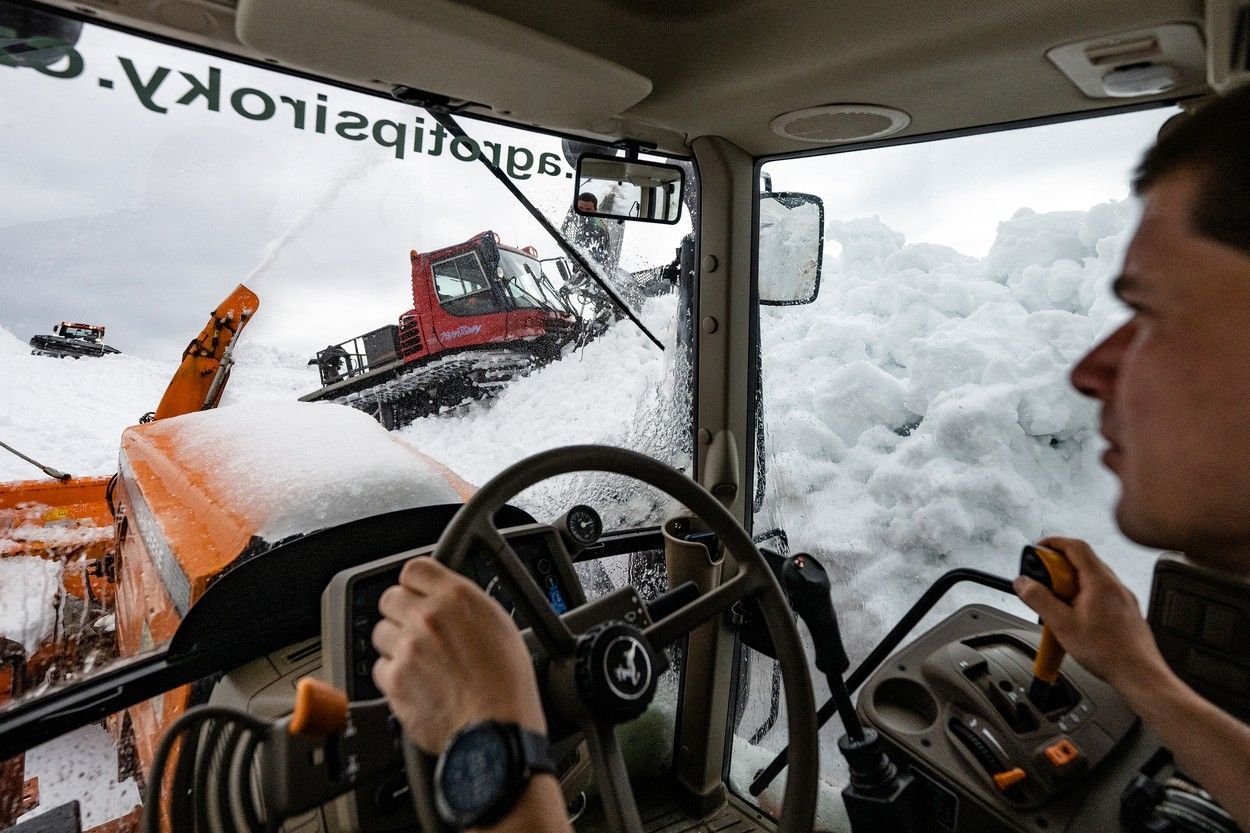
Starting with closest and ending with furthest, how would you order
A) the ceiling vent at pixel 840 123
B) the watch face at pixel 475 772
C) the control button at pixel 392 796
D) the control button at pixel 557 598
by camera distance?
the watch face at pixel 475 772 < the control button at pixel 392 796 < the control button at pixel 557 598 < the ceiling vent at pixel 840 123

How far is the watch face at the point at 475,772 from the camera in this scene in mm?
692

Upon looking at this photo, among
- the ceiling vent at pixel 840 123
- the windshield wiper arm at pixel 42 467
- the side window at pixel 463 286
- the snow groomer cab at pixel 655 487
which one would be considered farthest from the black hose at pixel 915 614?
the windshield wiper arm at pixel 42 467

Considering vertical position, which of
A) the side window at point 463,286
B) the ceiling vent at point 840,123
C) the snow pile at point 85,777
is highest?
the ceiling vent at point 840,123

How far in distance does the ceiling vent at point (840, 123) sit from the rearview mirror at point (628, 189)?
0.39 m

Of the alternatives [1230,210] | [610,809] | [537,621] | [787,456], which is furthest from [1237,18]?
[787,456]

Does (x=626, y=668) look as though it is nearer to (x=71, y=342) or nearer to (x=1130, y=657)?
(x=1130, y=657)

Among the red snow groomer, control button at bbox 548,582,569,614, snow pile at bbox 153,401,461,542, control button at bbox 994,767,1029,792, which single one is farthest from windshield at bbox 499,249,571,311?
control button at bbox 994,767,1029,792

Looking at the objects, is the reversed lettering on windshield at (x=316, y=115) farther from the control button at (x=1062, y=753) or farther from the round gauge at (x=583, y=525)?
the control button at (x=1062, y=753)

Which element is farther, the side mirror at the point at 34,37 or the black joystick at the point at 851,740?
the black joystick at the point at 851,740

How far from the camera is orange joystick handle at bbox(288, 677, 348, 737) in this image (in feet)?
2.56

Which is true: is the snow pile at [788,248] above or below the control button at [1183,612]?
above

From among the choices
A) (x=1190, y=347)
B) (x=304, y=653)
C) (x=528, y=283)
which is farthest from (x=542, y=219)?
(x=1190, y=347)

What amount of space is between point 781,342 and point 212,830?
86.7 inches

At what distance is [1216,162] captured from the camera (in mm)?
725
